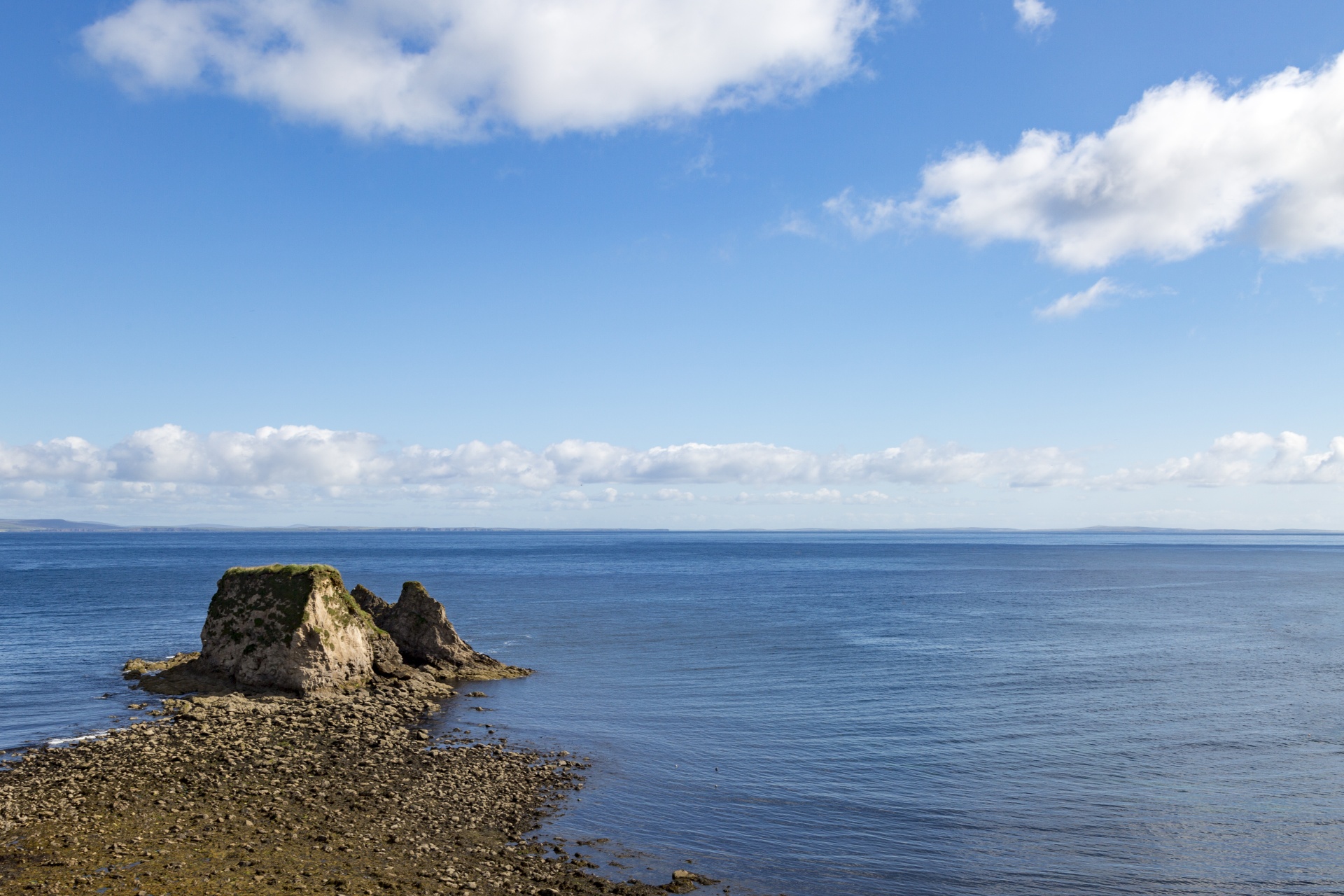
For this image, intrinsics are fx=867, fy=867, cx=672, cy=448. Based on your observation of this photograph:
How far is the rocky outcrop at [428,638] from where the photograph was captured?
52.9 metres

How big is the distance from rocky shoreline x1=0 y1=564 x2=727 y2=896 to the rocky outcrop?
17.1 ft

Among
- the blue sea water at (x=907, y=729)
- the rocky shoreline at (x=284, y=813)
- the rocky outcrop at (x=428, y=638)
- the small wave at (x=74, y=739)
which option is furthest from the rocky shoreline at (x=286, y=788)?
the rocky outcrop at (x=428, y=638)

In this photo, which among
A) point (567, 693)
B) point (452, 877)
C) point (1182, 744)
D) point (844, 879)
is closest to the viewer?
point (452, 877)

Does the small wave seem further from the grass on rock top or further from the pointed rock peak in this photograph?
the grass on rock top

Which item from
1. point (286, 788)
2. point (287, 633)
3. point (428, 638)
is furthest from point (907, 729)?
point (287, 633)

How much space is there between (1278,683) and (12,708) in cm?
6605

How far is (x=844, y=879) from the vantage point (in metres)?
22.6

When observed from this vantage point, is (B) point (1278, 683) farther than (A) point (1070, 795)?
Yes

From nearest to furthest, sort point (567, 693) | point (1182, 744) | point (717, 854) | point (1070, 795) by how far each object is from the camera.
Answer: point (717, 854), point (1070, 795), point (1182, 744), point (567, 693)

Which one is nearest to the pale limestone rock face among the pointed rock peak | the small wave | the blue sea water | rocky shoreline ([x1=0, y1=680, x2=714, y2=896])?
the pointed rock peak

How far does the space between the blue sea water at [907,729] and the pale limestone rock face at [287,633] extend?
5828 mm

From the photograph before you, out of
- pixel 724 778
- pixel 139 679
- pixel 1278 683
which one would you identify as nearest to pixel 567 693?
pixel 724 778

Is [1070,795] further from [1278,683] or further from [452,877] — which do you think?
[1278,683]

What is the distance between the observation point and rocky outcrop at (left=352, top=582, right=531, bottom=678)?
52.9 meters
